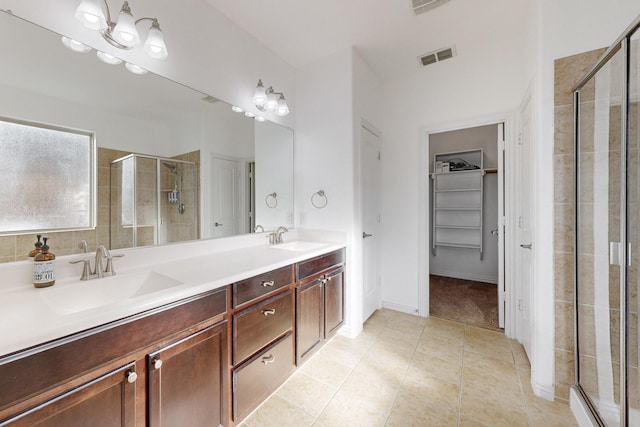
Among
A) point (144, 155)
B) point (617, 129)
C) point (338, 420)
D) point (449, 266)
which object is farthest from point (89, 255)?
point (449, 266)

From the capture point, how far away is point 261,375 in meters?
1.46

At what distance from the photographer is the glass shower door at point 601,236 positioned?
1277 millimetres

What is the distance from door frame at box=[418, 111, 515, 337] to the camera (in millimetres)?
2281

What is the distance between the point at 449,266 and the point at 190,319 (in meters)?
4.11

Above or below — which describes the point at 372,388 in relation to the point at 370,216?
below

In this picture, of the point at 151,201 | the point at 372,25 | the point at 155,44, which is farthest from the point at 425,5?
the point at 151,201

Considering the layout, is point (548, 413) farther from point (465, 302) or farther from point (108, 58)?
point (108, 58)

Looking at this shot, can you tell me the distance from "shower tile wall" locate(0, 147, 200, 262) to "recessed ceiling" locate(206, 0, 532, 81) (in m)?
1.33

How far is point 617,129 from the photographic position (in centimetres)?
131

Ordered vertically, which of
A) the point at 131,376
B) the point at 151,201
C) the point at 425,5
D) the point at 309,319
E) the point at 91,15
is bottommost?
the point at 309,319

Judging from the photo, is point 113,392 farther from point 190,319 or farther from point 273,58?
point 273,58

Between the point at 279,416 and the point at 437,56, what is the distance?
3.19 meters

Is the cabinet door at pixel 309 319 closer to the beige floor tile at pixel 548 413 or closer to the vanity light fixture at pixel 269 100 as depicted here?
the beige floor tile at pixel 548 413

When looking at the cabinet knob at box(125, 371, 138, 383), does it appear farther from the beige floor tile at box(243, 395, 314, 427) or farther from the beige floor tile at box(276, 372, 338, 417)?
the beige floor tile at box(276, 372, 338, 417)
